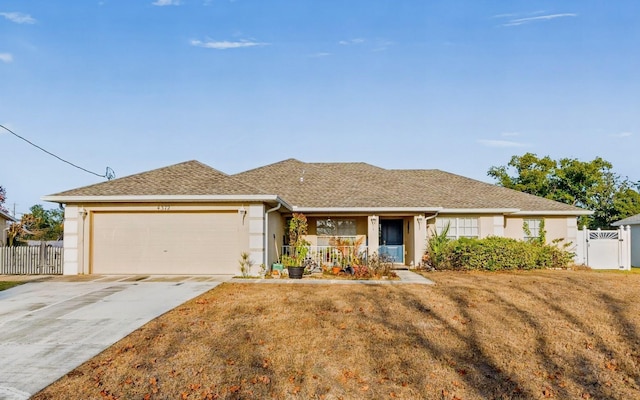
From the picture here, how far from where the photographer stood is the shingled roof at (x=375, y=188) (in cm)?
1775

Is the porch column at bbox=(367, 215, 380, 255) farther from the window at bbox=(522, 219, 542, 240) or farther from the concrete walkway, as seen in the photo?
the window at bbox=(522, 219, 542, 240)

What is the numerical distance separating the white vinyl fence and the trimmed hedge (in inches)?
162

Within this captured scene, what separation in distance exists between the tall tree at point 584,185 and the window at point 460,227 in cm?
1804

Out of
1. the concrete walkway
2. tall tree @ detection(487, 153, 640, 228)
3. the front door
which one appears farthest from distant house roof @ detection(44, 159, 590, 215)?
tall tree @ detection(487, 153, 640, 228)

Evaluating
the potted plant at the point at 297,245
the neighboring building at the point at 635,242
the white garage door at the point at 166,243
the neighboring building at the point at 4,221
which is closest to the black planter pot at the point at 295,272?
the potted plant at the point at 297,245

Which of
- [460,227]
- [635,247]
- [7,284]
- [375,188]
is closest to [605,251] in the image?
[635,247]

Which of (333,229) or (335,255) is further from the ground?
(333,229)

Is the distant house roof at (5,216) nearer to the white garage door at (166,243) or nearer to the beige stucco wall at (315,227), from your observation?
the white garage door at (166,243)

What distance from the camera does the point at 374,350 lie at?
21.1 feet

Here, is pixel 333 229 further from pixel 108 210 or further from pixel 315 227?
pixel 108 210

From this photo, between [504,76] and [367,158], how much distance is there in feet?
34.0

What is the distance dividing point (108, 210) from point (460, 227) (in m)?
13.9

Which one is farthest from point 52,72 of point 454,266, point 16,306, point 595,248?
point 595,248

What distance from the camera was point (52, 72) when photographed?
17594 mm
